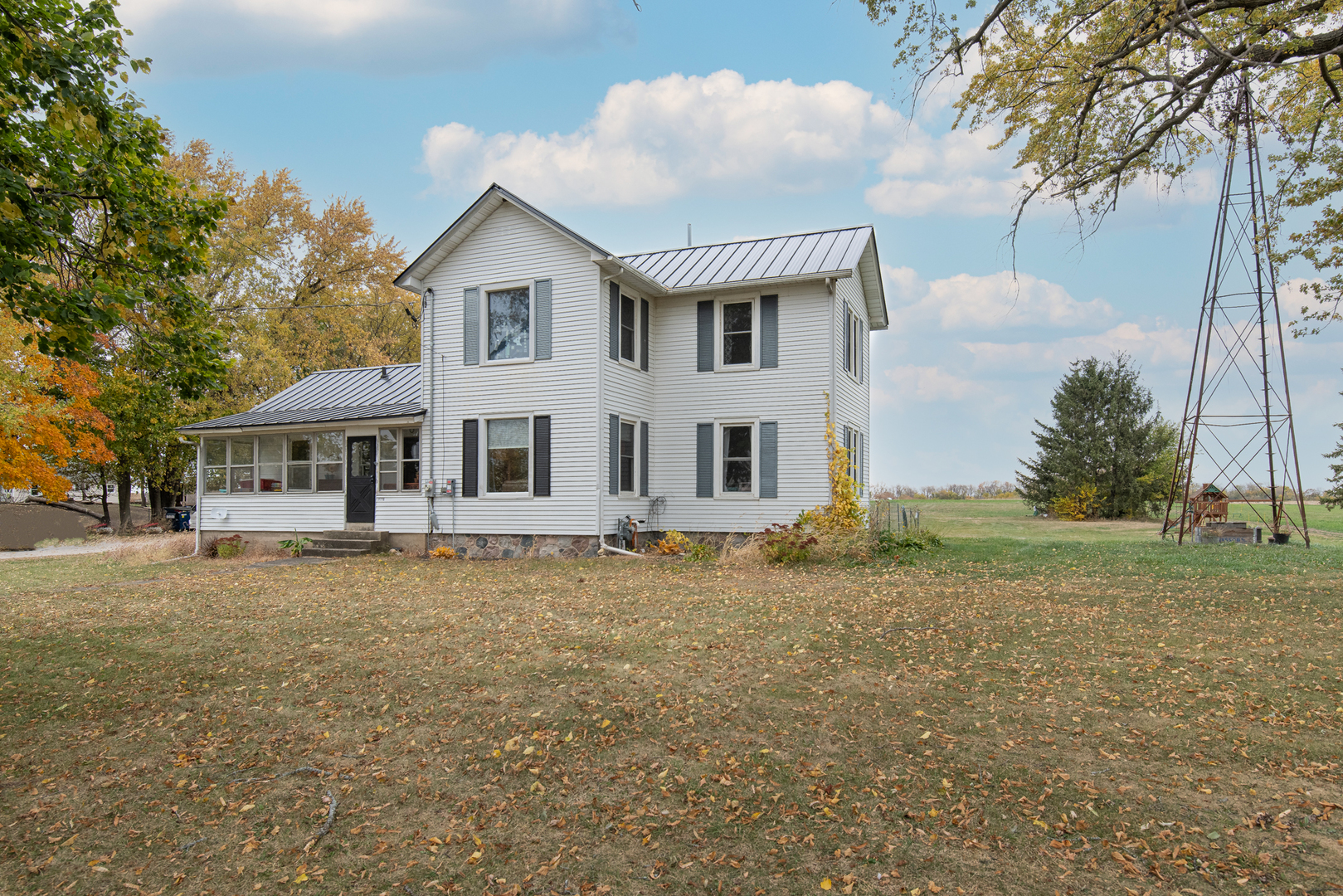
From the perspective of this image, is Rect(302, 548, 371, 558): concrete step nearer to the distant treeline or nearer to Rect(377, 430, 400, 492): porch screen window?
Rect(377, 430, 400, 492): porch screen window

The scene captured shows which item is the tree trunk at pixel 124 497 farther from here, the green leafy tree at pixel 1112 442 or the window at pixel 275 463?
the green leafy tree at pixel 1112 442

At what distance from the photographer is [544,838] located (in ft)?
12.4

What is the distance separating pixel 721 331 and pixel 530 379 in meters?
4.22

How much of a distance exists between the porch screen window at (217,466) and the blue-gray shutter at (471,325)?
24.8 ft

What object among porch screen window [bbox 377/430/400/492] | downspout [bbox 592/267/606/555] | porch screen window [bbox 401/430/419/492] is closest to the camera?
downspout [bbox 592/267/606/555]

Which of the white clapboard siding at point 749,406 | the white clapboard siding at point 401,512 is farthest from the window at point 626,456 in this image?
the white clapboard siding at point 401,512

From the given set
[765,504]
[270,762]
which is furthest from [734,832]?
[765,504]

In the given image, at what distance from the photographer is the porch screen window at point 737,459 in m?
15.8

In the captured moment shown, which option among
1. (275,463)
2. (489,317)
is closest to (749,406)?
(489,317)

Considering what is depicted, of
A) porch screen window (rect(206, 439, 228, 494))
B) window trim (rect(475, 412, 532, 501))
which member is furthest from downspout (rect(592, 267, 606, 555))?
porch screen window (rect(206, 439, 228, 494))

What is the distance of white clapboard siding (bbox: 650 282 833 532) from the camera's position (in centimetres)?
1520

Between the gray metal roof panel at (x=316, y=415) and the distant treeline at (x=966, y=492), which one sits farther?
the distant treeline at (x=966, y=492)

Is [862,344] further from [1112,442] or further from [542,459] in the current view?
[1112,442]

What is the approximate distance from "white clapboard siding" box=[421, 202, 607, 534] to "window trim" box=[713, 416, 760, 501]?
8.73 feet
